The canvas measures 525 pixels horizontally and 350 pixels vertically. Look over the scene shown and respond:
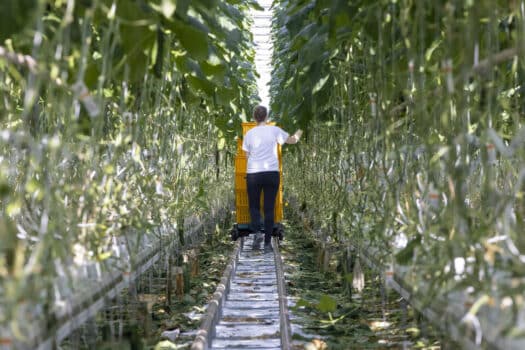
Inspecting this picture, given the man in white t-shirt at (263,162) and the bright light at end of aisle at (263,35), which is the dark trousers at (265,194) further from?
the bright light at end of aisle at (263,35)

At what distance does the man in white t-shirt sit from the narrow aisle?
0.53 m

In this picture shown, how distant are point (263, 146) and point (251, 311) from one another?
258cm

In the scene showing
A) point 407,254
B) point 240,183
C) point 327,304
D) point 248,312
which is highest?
point 240,183

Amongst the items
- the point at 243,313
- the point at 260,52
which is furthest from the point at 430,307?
the point at 260,52

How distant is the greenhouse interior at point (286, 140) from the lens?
2273mm

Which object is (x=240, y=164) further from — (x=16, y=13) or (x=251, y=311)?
(x=16, y=13)

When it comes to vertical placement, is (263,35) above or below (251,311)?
above

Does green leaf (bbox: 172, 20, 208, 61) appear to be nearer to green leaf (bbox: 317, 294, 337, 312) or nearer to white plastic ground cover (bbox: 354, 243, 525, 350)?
white plastic ground cover (bbox: 354, 243, 525, 350)

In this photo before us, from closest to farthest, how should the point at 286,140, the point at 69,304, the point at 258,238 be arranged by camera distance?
the point at 69,304, the point at 286,140, the point at 258,238

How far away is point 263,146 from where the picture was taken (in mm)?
7465

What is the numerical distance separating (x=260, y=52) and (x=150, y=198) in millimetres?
20486

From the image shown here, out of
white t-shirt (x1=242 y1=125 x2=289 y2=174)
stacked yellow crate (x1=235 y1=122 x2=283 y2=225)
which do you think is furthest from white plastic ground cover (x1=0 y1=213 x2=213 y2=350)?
stacked yellow crate (x1=235 y1=122 x2=283 y2=225)

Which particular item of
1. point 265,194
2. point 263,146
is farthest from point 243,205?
point 263,146

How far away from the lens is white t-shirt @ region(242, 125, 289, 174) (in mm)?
7449
